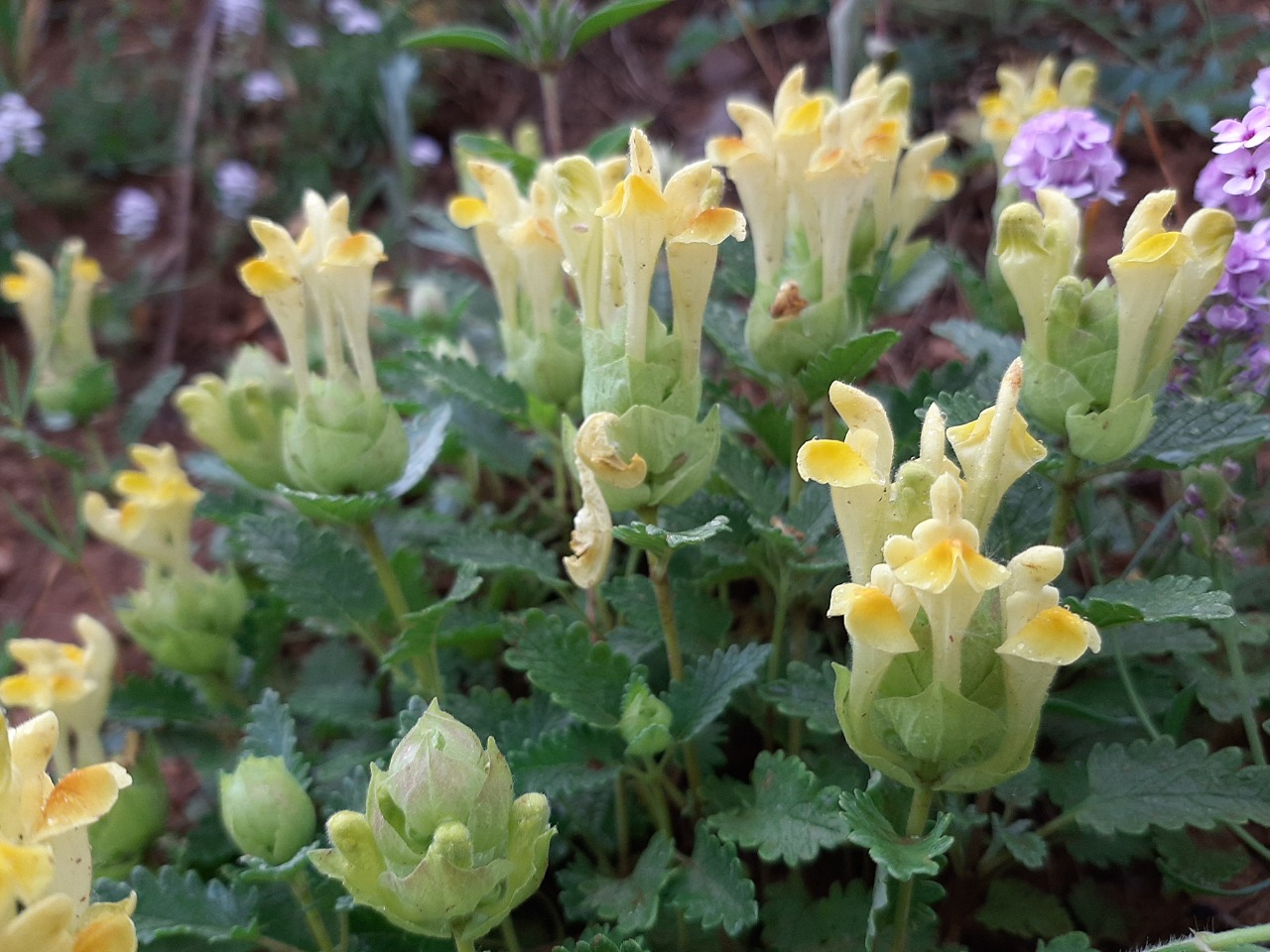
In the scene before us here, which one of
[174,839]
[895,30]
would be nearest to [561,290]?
[174,839]

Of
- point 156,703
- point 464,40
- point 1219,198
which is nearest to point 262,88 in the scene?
point 464,40

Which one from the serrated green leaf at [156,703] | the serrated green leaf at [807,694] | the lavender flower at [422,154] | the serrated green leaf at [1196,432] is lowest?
the serrated green leaf at [156,703]

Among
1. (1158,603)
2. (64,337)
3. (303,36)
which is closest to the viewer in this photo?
(1158,603)

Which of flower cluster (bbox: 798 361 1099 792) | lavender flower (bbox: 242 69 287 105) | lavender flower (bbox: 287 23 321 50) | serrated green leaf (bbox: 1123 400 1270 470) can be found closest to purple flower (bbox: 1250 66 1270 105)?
serrated green leaf (bbox: 1123 400 1270 470)

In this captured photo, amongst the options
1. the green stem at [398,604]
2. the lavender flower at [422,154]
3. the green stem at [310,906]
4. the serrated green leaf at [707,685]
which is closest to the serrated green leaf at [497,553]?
the green stem at [398,604]

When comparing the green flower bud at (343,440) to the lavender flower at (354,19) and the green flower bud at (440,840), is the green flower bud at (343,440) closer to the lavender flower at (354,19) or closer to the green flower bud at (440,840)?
the green flower bud at (440,840)

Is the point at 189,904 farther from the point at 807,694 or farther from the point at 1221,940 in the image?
the point at 1221,940
